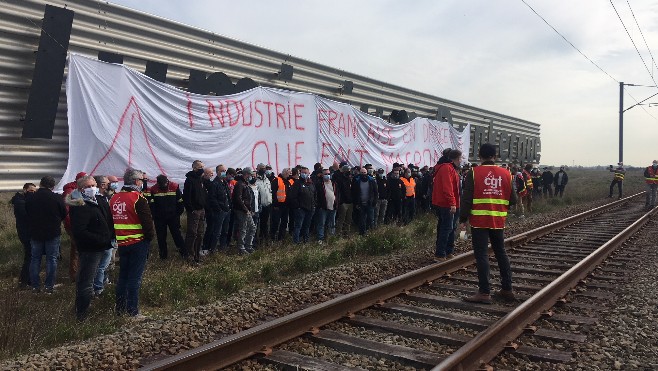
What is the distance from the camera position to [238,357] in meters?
4.24

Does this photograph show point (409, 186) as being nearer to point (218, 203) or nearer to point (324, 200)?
point (324, 200)

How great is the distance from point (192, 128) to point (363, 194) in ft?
13.4

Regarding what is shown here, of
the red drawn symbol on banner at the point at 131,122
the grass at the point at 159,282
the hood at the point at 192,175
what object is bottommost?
the grass at the point at 159,282

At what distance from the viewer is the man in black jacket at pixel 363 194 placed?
38.7 feet

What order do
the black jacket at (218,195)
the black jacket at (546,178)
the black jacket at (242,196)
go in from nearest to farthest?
the black jacket at (218,195)
the black jacket at (242,196)
the black jacket at (546,178)

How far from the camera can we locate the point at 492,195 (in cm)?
620

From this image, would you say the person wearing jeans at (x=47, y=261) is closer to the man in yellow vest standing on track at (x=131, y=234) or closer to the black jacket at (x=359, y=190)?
the man in yellow vest standing on track at (x=131, y=234)

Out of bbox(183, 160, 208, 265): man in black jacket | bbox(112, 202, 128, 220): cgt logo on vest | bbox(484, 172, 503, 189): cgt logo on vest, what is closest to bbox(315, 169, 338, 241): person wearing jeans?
bbox(183, 160, 208, 265): man in black jacket

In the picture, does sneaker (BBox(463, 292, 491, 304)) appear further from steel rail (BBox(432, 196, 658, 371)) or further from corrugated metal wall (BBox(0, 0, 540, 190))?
corrugated metal wall (BBox(0, 0, 540, 190))

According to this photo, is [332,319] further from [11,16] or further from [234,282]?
[11,16]

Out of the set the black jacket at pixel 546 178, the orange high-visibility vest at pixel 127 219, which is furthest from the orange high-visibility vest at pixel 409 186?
the black jacket at pixel 546 178

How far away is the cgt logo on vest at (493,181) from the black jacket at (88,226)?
4.31 m

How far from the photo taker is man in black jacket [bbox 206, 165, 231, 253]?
361 inches

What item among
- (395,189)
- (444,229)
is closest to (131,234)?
(444,229)
